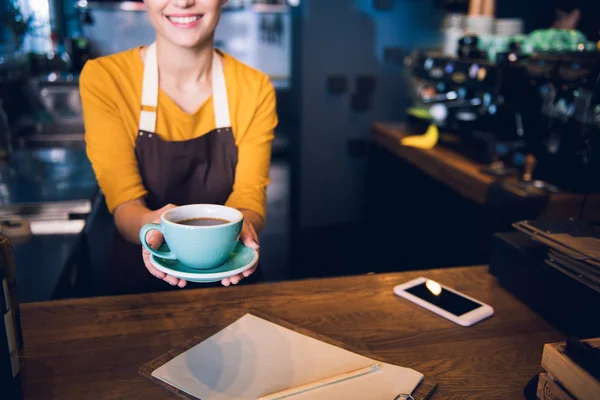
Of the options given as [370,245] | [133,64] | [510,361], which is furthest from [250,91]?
[370,245]

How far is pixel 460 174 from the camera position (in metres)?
2.75

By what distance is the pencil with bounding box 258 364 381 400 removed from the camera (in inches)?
31.5

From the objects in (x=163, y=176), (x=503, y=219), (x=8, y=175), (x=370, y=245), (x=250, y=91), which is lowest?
(x=370, y=245)

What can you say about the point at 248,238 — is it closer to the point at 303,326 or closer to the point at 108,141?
the point at 303,326

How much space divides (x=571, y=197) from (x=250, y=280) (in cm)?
145

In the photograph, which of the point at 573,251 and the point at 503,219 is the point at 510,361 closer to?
the point at 573,251

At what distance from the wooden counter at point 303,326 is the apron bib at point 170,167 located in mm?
505

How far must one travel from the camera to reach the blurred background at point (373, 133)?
2143mm

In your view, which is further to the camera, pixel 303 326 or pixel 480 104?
pixel 480 104

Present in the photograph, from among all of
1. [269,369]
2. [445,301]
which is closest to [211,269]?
[269,369]

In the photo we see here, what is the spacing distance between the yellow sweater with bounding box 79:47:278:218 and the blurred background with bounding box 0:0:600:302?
0.33m

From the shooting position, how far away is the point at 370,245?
13.6 feet

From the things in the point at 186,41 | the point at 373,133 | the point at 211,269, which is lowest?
the point at 373,133

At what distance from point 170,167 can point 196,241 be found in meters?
0.79
